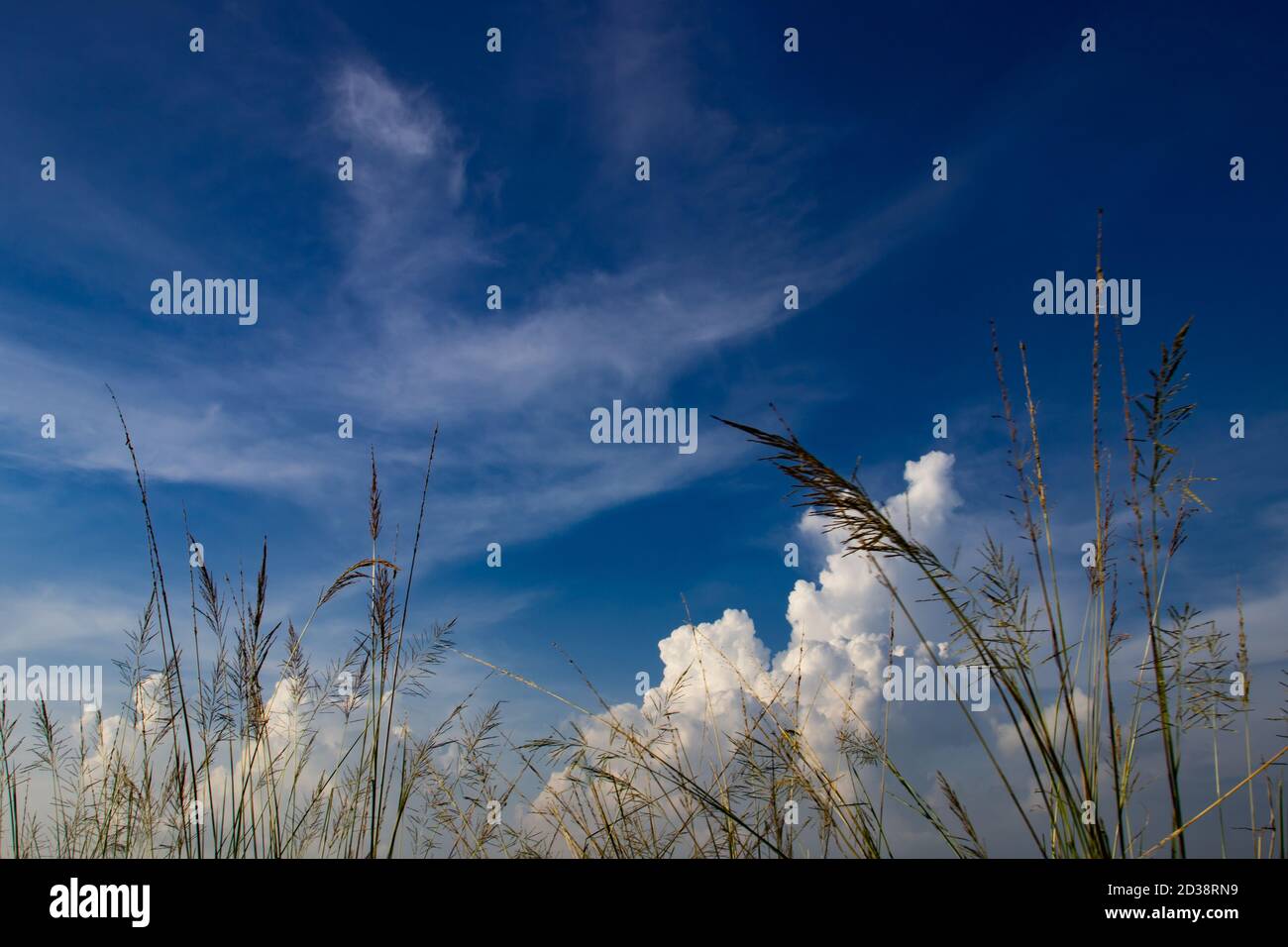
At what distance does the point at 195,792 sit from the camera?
3029 mm

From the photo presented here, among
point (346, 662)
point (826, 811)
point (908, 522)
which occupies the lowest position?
point (826, 811)
